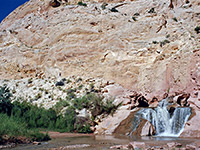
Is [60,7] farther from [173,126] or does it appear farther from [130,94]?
[173,126]

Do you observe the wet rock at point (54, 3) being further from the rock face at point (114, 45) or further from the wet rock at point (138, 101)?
the wet rock at point (138, 101)

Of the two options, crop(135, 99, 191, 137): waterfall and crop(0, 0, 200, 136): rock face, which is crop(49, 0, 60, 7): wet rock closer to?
crop(0, 0, 200, 136): rock face

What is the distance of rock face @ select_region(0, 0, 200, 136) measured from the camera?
57.0ft

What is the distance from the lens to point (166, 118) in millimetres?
12414

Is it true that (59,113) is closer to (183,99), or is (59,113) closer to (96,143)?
(96,143)

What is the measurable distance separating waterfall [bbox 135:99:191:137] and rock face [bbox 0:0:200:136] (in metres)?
1.67

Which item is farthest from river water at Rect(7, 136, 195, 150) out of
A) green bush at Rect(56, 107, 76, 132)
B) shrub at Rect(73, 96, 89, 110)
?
shrub at Rect(73, 96, 89, 110)

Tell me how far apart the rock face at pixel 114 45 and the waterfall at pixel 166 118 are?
1.67m

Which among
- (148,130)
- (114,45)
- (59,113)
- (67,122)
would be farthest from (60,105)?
(114,45)

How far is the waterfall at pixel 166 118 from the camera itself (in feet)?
37.8

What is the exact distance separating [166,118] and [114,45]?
10680 millimetres

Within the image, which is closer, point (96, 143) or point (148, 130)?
point (96, 143)

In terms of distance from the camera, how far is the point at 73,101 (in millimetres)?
16391

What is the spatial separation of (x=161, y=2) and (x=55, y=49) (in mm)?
12394
